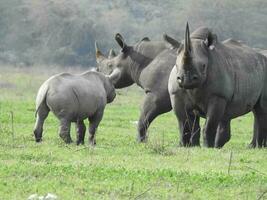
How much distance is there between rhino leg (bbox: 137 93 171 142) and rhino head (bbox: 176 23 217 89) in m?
2.37

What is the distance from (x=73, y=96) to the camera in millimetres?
15930

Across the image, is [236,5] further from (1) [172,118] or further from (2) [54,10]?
(1) [172,118]

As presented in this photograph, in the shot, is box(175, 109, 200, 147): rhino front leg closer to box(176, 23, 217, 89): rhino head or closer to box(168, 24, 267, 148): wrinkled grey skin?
box(168, 24, 267, 148): wrinkled grey skin

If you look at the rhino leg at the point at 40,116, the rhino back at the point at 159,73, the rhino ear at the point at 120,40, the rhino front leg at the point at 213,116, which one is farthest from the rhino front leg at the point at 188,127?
the rhino ear at the point at 120,40

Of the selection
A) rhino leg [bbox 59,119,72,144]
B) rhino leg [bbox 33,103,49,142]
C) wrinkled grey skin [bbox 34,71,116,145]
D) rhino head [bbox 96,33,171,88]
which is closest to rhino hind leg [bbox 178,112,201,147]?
wrinkled grey skin [bbox 34,71,116,145]

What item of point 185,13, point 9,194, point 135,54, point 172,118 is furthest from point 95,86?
point 185,13

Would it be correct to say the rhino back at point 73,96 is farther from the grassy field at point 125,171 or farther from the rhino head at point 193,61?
the rhino head at point 193,61

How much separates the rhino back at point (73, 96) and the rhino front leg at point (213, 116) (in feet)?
6.72

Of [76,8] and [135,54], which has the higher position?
[135,54]

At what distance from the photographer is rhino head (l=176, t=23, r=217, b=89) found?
14.7m

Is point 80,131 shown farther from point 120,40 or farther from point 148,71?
point 120,40

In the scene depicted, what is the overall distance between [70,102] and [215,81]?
7.66 ft

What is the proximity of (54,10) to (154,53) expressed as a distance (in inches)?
2234

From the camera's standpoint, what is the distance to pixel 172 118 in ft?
87.9
